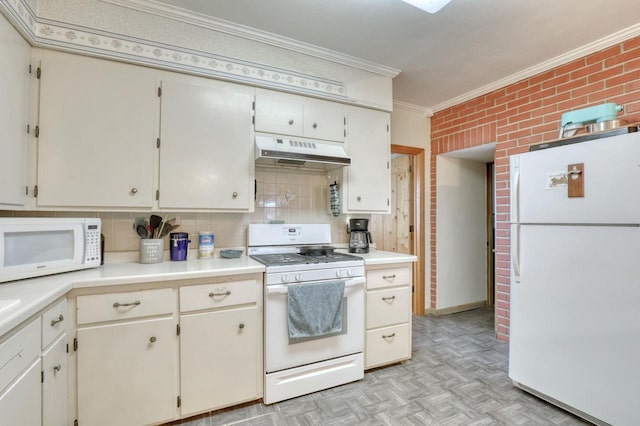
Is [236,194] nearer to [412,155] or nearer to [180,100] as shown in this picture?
[180,100]

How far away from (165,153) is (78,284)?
0.91m

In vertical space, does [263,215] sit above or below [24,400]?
above

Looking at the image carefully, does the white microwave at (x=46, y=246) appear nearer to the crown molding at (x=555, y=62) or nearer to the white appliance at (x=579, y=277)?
the white appliance at (x=579, y=277)

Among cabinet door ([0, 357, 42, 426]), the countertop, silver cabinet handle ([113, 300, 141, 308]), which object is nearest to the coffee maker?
the countertop

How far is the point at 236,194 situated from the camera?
2.16 metres

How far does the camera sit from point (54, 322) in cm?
133

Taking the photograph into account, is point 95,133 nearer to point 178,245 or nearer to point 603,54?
point 178,245

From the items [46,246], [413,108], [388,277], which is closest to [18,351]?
[46,246]

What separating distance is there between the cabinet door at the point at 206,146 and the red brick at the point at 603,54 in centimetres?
268

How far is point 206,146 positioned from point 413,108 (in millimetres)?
2627

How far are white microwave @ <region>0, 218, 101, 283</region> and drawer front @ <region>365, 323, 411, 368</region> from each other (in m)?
1.95

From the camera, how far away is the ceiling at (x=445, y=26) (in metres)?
1.90

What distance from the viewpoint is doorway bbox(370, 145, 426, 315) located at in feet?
12.1

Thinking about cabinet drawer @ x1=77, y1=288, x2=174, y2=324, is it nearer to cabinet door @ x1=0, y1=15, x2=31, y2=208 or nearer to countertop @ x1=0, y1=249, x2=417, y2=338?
countertop @ x1=0, y1=249, x2=417, y2=338
